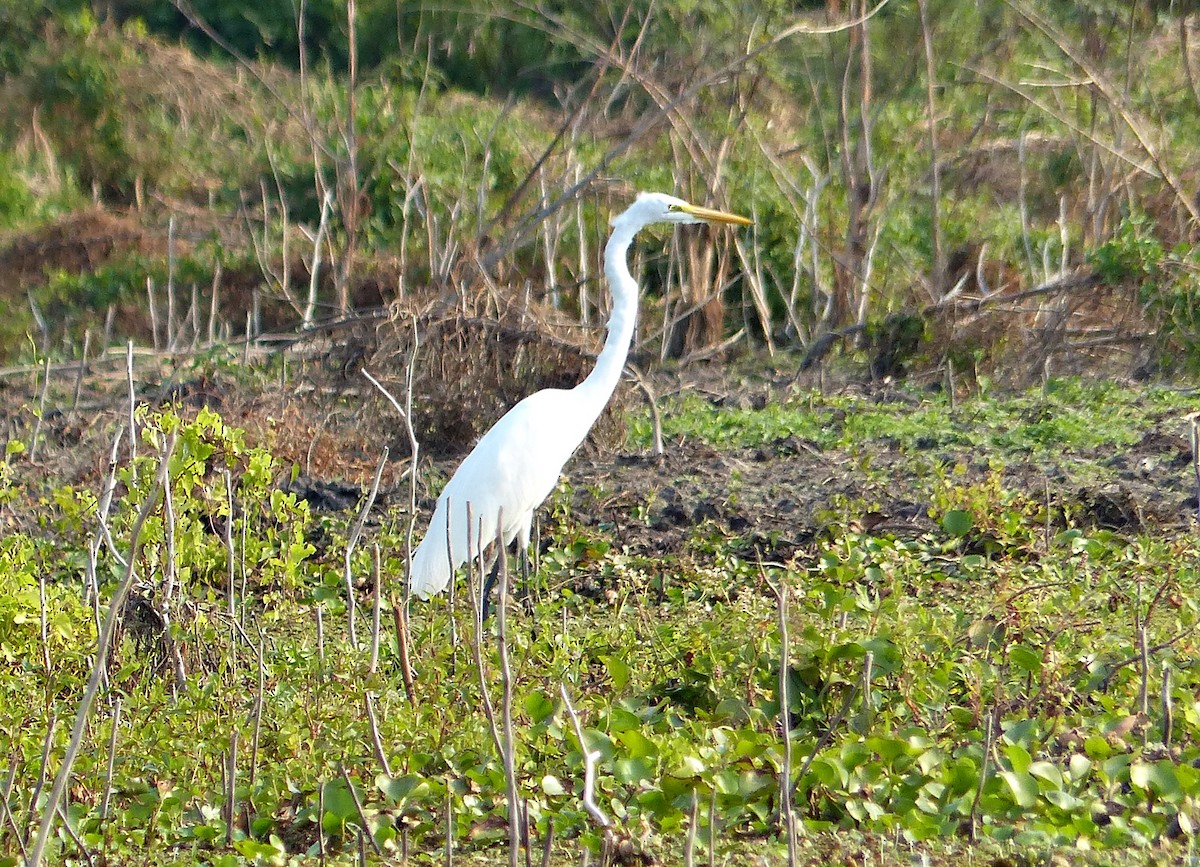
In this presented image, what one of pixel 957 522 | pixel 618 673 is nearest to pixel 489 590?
pixel 957 522

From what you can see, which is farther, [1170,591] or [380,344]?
[380,344]

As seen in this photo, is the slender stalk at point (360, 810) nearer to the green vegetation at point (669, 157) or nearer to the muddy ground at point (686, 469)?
Result: the muddy ground at point (686, 469)

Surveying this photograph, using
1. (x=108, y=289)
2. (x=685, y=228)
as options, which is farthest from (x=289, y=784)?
(x=108, y=289)

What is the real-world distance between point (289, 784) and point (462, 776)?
38cm

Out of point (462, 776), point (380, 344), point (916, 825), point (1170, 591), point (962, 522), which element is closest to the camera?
point (916, 825)

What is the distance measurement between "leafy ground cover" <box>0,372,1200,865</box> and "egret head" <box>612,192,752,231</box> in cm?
111

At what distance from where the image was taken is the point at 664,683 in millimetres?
3969

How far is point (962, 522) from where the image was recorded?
4.96 m

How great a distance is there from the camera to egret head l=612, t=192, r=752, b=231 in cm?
602

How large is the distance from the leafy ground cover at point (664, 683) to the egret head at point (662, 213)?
3.63 feet

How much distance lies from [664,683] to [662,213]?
2605mm

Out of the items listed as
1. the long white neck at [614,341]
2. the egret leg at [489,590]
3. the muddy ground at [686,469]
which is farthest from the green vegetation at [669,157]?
the egret leg at [489,590]

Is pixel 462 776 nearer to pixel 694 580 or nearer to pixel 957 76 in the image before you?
pixel 694 580

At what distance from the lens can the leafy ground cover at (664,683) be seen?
307 cm
